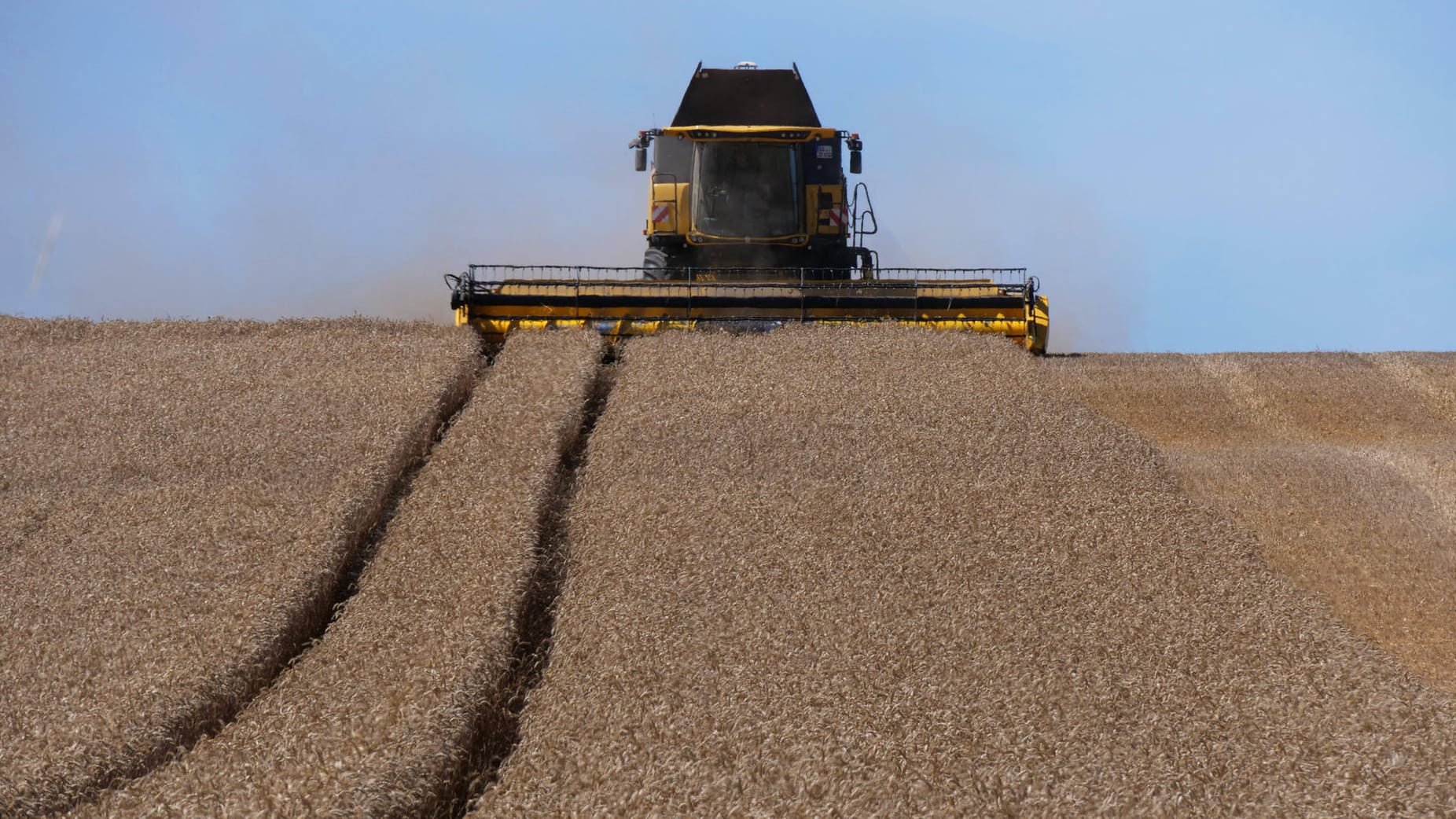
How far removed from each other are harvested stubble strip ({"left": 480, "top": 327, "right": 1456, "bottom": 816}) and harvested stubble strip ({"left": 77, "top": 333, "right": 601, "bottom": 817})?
34cm

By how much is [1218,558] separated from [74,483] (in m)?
7.43

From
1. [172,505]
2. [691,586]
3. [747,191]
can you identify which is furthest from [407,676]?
[747,191]

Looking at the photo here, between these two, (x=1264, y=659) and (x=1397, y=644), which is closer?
(x=1264, y=659)

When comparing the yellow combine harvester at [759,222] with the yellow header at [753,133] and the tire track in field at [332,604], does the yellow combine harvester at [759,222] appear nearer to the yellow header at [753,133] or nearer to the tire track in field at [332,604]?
the yellow header at [753,133]

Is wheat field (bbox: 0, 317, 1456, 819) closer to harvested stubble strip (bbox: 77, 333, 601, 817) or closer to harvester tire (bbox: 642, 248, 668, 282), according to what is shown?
harvested stubble strip (bbox: 77, 333, 601, 817)

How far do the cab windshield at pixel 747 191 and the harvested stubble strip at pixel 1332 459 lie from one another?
3331 mm

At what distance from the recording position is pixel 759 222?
14203mm

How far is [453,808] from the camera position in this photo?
5496 mm

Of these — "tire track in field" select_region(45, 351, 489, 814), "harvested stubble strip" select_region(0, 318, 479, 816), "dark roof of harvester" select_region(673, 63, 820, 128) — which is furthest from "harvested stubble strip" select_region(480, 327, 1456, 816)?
"dark roof of harvester" select_region(673, 63, 820, 128)

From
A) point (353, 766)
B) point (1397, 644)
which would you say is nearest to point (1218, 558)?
point (1397, 644)

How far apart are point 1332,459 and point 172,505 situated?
8.98 metres

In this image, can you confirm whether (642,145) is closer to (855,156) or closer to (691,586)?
(855,156)

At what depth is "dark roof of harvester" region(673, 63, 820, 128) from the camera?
47.4ft

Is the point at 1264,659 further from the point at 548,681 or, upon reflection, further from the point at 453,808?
the point at 453,808
